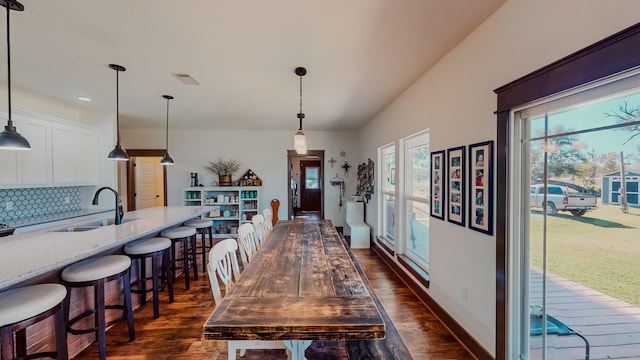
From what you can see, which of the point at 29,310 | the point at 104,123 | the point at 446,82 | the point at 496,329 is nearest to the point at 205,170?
the point at 104,123

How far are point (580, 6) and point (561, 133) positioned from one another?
2.03 feet

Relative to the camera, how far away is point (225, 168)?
6148 millimetres

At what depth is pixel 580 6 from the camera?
50.2 inches

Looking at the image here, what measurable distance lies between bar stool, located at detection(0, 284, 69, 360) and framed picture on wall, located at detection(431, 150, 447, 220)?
9.70ft

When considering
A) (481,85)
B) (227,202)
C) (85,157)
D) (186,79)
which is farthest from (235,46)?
(227,202)

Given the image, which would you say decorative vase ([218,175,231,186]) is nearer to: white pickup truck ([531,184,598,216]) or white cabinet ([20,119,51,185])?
white cabinet ([20,119,51,185])

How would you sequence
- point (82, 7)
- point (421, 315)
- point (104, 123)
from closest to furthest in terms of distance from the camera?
point (82, 7)
point (421, 315)
point (104, 123)

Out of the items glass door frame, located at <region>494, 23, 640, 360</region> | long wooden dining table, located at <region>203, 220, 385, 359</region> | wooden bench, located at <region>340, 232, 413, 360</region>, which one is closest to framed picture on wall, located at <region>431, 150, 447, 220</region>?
glass door frame, located at <region>494, 23, 640, 360</region>

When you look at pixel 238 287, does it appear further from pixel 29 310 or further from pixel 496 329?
pixel 496 329

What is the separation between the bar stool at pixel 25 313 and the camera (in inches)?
53.7

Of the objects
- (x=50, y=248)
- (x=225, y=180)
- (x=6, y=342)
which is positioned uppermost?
(x=225, y=180)

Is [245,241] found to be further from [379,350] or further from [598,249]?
[598,249]

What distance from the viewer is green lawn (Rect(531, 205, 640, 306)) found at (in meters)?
1.20

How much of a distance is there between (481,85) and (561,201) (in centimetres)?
97
